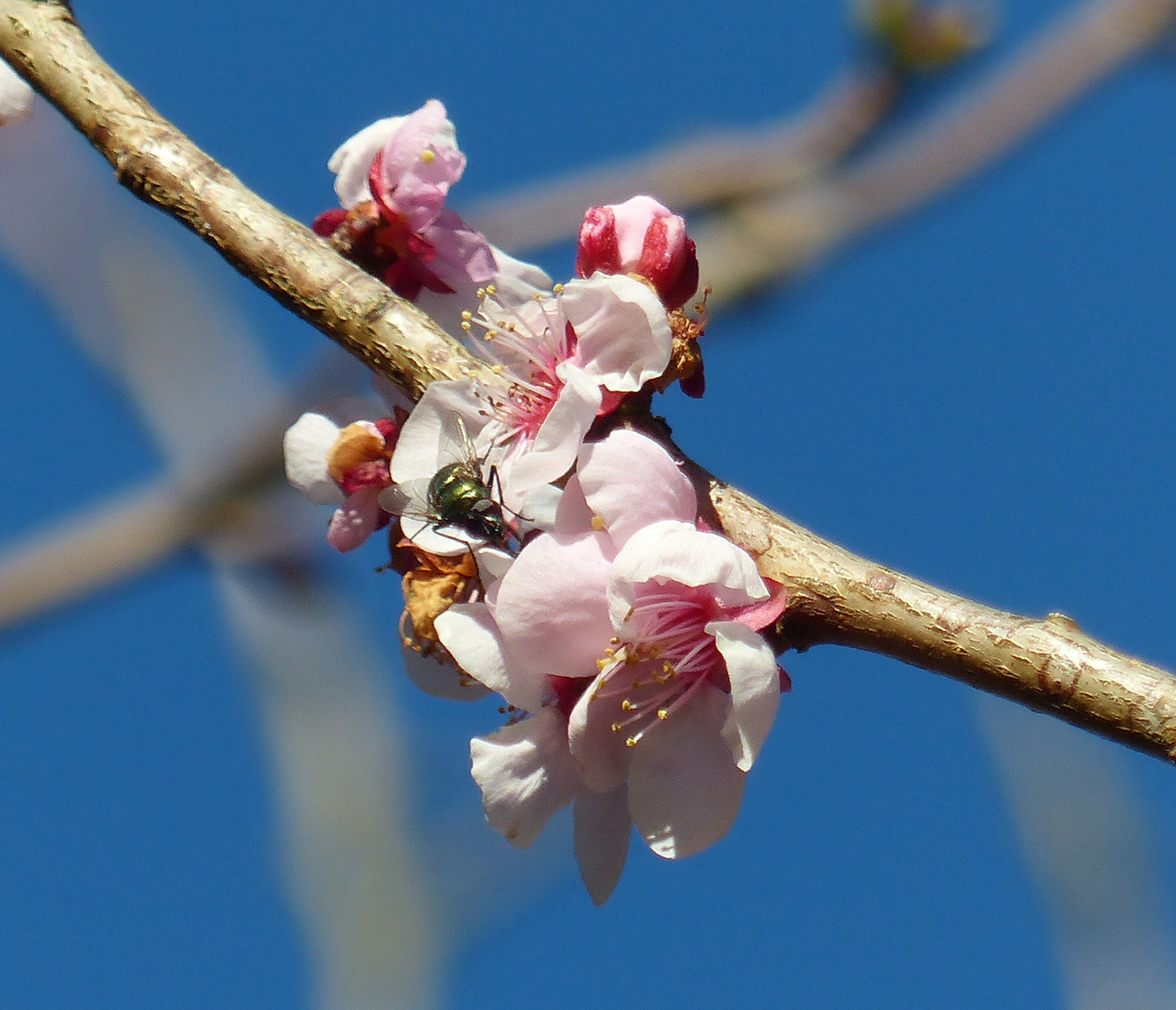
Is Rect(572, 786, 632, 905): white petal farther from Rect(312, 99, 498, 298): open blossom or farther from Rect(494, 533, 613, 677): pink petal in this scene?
Rect(312, 99, 498, 298): open blossom

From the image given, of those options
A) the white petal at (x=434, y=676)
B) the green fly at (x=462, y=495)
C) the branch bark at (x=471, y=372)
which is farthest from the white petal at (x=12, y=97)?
the white petal at (x=434, y=676)

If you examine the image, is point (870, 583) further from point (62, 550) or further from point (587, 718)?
point (62, 550)

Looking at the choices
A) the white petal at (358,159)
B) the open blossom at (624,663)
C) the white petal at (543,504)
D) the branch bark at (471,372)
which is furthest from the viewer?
the white petal at (358,159)

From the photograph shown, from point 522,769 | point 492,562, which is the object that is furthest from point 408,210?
point 522,769

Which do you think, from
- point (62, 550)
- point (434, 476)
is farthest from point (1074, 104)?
point (434, 476)

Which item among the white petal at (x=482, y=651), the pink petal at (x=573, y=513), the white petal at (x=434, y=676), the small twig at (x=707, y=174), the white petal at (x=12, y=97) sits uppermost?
the small twig at (x=707, y=174)

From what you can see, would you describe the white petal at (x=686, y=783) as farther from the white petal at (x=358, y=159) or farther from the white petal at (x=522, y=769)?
the white petal at (x=358, y=159)

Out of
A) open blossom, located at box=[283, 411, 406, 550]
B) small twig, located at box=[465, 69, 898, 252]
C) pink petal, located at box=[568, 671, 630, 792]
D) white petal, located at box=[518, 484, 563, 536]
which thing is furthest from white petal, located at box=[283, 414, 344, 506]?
small twig, located at box=[465, 69, 898, 252]
